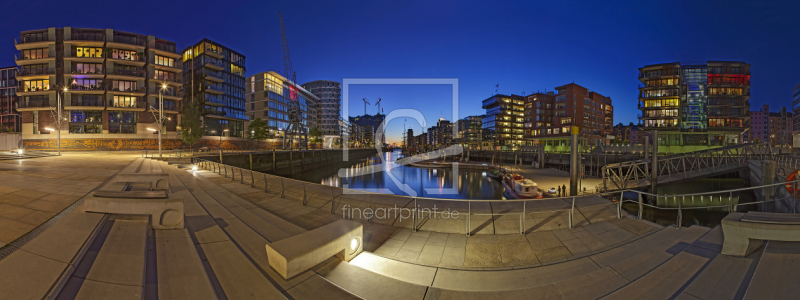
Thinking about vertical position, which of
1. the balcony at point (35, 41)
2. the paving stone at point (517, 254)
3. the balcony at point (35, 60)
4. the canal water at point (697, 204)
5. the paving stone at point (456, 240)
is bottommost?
the canal water at point (697, 204)

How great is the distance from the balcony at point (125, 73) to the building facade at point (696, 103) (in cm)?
10742

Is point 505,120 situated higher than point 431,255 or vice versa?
point 505,120

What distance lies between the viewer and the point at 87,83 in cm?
4997

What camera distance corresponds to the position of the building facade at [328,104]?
14238cm

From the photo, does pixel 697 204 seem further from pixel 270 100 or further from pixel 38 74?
pixel 38 74

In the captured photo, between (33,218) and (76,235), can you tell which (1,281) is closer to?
(76,235)

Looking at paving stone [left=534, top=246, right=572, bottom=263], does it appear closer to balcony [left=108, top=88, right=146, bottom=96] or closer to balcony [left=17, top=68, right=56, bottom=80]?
balcony [left=108, top=88, right=146, bottom=96]

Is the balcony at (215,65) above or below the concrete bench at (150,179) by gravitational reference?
above

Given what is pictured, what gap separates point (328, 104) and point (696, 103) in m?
140

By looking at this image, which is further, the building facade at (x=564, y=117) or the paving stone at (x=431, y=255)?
the building facade at (x=564, y=117)

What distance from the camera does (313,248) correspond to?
4.05 meters

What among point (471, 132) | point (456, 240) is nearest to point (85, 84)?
point (456, 240)

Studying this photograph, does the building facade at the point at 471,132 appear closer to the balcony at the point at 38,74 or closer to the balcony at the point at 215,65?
the balcony at the point at 215,65

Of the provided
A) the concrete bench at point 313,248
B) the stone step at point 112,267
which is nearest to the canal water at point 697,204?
the concrete bench at point 313,248
